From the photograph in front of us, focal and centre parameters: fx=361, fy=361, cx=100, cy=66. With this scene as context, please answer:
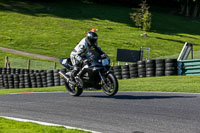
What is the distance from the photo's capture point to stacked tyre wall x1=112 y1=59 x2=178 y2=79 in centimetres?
1733

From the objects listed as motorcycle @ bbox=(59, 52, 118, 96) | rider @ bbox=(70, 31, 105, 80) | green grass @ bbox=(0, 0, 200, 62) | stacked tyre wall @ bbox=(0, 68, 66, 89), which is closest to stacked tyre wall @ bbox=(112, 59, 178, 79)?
stacked tyre wall @ bbox=(0, 68, 66, 89)

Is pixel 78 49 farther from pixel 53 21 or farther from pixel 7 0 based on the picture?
pixel 7 0

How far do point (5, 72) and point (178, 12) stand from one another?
59.0 meters

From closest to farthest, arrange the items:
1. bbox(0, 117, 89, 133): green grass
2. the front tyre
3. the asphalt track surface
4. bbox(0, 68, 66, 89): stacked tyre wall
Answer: bbox(0, 117, 89, 133): green grass
the asphalt track surface
the front tyre
bbox(0, 68, 66, 89): stacked tyre wall

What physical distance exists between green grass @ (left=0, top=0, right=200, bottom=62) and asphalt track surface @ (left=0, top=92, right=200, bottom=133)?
33245 millimetres

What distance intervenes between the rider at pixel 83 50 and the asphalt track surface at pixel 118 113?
1134 millimetres

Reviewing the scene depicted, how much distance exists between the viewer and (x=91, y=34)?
10.2 metres

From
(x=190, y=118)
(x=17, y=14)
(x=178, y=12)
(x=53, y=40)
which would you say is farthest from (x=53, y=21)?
(x=190, y=118)

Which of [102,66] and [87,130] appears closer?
[87,130]

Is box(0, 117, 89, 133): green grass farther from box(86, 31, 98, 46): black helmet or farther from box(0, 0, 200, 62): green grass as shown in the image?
box(0, 0, 200, 62): green grass

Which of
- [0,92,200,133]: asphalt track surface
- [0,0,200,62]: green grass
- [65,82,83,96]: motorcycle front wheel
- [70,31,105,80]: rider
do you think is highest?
[70,31,105,80]: rider

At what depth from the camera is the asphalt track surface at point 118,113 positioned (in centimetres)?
623

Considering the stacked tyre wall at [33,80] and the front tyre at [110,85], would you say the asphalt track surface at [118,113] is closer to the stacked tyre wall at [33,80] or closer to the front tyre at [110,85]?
the front tyre at [110,85]

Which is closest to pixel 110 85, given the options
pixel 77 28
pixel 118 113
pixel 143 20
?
pixel 118 113
